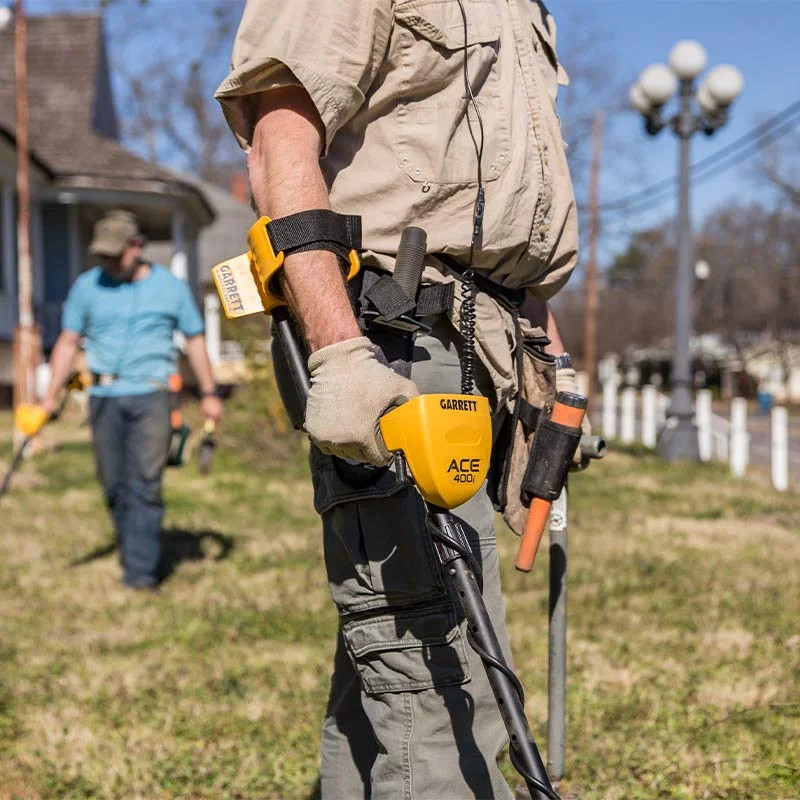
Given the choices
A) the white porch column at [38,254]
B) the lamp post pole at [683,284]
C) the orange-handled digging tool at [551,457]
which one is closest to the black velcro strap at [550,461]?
the orange-handled digging tool at [551,457]

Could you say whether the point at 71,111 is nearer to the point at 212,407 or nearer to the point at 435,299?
the point at 212,407

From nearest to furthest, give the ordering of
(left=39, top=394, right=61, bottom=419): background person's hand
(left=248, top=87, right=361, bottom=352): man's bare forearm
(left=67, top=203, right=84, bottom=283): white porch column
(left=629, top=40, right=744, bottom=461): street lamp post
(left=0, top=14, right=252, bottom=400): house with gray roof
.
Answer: (left=248, top=87, right=361, bottom=352): man's bare forearm, (left=39, top=394, right=61, bottom=419): background person's hand, (left=629, top=40, right=744, bottom=461): street lamp post, (left=0, top=14, right=252, bottom=400): house with gray roof, (left=67, top=203, right=84, bottom=283): white porch column

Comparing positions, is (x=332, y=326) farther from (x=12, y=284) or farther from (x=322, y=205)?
(x=12, y=284)

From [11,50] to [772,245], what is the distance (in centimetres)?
3410

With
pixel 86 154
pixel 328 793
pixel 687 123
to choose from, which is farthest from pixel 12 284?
pixel 328 793

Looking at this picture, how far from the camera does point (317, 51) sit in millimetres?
2119

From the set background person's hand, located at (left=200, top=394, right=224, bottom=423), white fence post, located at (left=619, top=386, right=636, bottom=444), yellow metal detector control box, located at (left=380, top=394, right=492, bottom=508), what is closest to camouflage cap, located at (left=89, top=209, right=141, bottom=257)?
background person's hand, located at (left=200, top=394, right=224, bottom=423)

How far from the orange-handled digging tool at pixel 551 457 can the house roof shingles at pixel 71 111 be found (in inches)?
718

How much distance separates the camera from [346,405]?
196 cm

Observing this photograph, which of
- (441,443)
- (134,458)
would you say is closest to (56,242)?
(134,458)

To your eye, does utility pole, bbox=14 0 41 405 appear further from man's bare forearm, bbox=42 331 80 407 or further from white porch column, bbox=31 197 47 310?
man's bare forearm, bbox=42 331 80 407

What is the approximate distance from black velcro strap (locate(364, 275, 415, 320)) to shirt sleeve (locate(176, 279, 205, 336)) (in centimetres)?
428

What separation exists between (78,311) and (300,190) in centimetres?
444

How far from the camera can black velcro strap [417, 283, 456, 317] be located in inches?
89.3
